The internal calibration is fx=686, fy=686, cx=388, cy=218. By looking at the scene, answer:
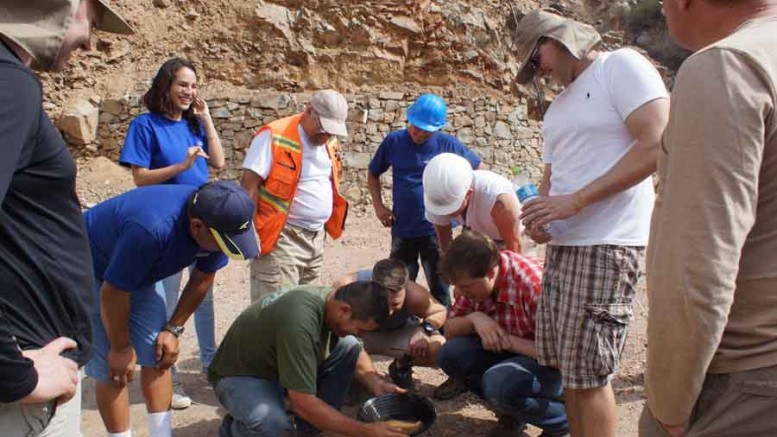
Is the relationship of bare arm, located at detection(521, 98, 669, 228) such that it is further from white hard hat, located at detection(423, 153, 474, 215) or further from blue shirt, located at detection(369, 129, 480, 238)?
blue shirt, located at detection(369, 129, 480, 238)

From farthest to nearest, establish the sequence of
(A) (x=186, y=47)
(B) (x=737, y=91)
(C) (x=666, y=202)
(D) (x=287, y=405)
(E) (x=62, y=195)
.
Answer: (A) (x=186, y=47), (D) (x=287, y=405), (E) (x=62, y=195), (C) (x=666, y=202), (B) (x=737, y=91)

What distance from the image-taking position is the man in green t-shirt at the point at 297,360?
2863 millimetres

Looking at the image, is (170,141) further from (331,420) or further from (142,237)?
(331,420)

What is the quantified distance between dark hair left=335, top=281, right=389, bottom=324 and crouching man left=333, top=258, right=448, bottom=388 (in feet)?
1.69

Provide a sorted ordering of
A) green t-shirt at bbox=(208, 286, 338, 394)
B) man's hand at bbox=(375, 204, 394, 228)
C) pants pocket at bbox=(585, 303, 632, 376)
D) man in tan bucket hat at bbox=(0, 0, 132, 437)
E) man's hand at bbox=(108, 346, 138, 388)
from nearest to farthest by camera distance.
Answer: man in tan bucket hat at bbox=(0, 0, 132, 437)
pants pocket at bbox=(585, 303, 632, 376)
man's hand at bbox=(108, 346, 138, 388)
green t-shirt at bbox=(208, 286, 338, 394)
man's hand at bbox=(375, 204, 394, 228)

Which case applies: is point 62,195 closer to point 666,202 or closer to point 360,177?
point 666,202

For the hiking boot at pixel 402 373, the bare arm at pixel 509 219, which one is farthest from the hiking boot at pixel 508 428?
the bare arm at pixel 509 219

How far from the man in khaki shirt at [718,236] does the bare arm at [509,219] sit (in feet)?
7.10

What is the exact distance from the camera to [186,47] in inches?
462

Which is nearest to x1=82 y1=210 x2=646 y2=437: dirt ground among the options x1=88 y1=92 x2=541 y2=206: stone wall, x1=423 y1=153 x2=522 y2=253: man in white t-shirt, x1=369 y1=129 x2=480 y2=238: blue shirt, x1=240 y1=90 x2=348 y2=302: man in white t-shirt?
x1=240 y1=90 x2=348 y2=302: man in white t-shirt

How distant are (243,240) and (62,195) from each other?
103cm

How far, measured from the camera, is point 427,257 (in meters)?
5.05

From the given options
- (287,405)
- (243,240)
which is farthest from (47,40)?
(287,405)

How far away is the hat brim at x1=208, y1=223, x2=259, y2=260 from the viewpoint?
265 cm
